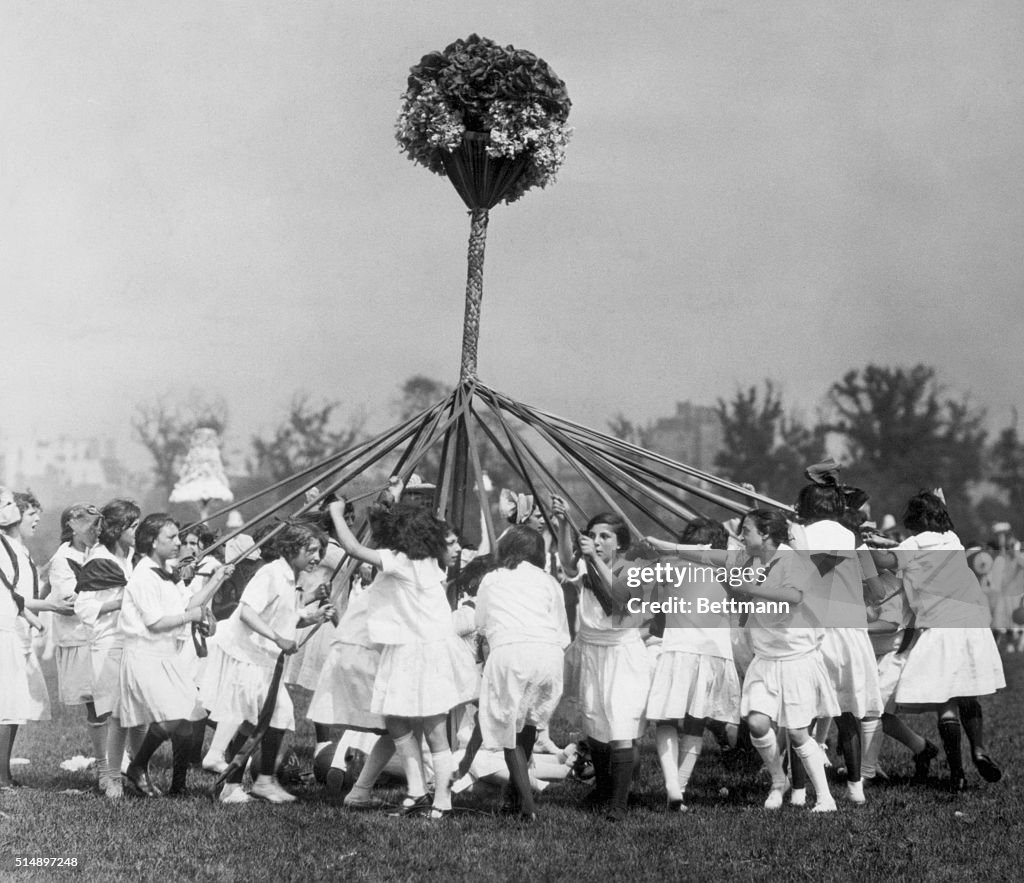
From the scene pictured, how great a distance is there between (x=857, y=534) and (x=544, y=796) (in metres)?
2.22

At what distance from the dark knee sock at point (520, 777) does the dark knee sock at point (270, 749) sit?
122 centimetres

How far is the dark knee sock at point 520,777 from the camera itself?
5012 mm

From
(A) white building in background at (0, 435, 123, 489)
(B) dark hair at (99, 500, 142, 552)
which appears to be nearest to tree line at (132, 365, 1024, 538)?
(A) white building in background at (0, 435, 123, 489)

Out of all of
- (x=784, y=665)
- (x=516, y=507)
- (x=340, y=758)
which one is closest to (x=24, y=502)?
(x=340, y=758)

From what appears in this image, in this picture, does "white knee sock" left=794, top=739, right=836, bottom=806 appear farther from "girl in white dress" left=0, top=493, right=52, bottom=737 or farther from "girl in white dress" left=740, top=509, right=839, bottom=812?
"girl in white dress" left=0, top=493, right=52, bottom=737

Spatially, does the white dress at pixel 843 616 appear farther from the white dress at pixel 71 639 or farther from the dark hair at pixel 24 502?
the dark hair at pixel 24 502

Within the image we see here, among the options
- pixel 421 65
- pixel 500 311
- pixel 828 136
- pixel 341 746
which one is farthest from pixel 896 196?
pixel 341 746

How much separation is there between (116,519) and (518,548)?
2.09 metres

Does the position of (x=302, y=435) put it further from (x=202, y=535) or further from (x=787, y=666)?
(x=787, y=666)

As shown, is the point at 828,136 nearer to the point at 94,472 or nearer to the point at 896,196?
the point at 896,196

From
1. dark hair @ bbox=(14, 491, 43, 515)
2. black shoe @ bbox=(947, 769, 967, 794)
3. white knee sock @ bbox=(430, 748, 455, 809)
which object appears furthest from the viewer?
dark hair @ bbox=(14, 491, 43, 515)

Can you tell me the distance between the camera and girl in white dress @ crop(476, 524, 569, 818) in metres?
5.07

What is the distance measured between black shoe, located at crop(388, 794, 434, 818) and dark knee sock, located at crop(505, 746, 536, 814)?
1.30ft

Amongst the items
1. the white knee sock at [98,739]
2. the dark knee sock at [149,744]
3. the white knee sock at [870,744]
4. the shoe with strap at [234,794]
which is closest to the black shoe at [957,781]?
the white knee sock at [870,744]
